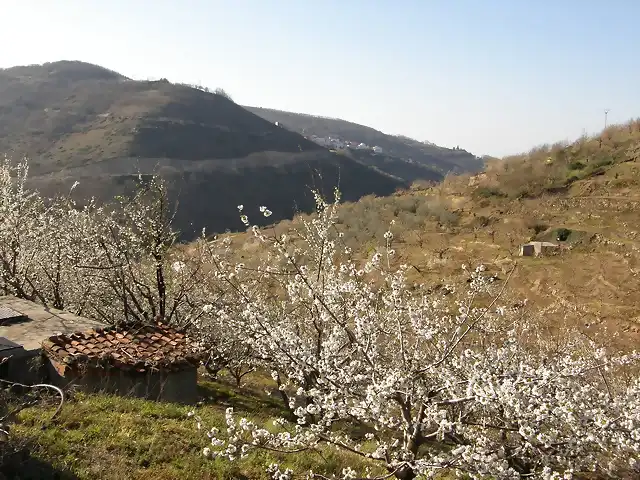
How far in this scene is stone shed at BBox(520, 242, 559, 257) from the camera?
24.4m

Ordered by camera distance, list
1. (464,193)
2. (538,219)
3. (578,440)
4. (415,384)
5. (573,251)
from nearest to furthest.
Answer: (578,440)
(415,384)
(573,251)
(538,219)
(464,193)

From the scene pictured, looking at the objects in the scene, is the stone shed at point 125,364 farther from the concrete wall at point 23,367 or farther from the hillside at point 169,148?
the hillside at point 169,148

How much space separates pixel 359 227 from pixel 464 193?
9.05m

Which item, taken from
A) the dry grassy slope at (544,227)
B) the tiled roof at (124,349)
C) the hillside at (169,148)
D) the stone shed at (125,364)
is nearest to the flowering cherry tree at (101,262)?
the tiled roof at (124,349)

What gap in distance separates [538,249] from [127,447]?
2313 centimetres

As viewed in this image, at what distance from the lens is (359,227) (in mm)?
33906

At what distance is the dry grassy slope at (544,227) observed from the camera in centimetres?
2022

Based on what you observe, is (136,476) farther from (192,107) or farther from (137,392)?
(192,107)

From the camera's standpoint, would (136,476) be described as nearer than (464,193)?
Yes

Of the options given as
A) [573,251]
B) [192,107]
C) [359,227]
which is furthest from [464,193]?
[192,107]

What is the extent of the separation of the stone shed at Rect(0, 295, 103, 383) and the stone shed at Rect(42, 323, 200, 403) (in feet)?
0.86

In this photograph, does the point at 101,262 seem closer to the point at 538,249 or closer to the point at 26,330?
the point at 26,330

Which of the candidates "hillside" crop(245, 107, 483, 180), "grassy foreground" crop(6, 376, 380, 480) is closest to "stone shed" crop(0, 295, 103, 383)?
"grassy foreground" crop(6, 376, 380, 480)

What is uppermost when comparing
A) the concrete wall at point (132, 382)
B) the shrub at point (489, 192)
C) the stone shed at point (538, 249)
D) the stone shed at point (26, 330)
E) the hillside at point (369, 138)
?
the hillside at point (369, 138)
